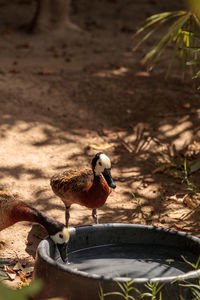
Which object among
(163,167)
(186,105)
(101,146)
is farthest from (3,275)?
(186,105)

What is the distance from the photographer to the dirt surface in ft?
16.5

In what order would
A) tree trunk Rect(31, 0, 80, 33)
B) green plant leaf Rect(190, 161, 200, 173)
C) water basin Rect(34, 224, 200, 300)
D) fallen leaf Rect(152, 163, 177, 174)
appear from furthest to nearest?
tree trunk Rect(31, 0, 80, 33) < fallen leaf Rect(152, 163, 177, 174) < green plant leaf Rect(190, 161, 200, 173) < water basin Rect(34, 224, 200, 300)

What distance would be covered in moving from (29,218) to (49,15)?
7.65 metres

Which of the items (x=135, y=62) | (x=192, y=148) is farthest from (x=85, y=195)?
(x=135, y=62)

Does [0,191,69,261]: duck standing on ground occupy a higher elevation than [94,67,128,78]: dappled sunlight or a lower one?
higher

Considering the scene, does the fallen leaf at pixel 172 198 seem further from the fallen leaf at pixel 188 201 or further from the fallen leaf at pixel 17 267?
the fallen leaf at pixel 17 267

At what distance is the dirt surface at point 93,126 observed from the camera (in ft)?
16.5

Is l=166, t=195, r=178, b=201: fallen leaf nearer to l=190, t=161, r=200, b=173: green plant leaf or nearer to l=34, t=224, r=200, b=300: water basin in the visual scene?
l=190, t=161, r=200, b=173: green plant leaf

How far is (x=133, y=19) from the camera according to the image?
11945 millimetres

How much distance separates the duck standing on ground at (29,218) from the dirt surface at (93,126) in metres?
0.46

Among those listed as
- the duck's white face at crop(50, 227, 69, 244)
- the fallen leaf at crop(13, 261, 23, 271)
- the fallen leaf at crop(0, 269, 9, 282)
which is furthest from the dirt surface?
the duck's white face at crop(50, 227, 69, 244)

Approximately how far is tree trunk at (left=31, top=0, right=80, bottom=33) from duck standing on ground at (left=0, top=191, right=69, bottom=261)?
7233mm

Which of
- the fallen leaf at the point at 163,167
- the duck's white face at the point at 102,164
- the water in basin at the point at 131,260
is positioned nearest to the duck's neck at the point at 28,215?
the water in basin at the point at 131,260

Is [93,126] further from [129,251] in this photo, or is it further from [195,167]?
[129,251]
